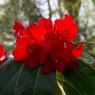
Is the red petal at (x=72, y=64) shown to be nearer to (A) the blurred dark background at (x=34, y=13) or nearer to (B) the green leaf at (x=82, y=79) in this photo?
(B) the green leaf at (x=82, y=79)

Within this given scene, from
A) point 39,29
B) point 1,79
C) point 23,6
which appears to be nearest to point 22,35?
point 39,29

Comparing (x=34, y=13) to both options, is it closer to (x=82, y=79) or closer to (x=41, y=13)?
(x=41, y=13)

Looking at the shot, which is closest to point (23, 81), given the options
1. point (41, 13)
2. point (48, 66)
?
point (48, 66)

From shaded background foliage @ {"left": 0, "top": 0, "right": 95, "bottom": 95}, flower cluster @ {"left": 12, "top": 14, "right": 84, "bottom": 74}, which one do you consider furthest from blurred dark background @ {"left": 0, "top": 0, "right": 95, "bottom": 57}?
flower cluster @ {"left": 12, "top": 14, "right": 84, "bottom": 74}

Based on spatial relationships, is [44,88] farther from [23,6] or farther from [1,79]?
[23,6]

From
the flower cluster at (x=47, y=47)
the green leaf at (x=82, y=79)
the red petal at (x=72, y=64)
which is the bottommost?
the green leaf at (x=82, y=79)

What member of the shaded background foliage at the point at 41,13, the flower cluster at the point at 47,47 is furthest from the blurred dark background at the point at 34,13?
the flower cluster at the point at 47,47

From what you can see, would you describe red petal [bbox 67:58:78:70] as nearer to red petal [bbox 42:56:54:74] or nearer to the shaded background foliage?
red petal [bbox 42:56:54:74]
